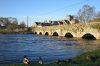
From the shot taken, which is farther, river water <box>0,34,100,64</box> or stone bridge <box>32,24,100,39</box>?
stone bridge <box>32,24,100,39</box>

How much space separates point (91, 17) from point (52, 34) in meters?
38.7

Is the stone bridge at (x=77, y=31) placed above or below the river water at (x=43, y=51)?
above

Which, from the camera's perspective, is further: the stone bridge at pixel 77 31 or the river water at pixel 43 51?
the stone bridge at pixel 77 31

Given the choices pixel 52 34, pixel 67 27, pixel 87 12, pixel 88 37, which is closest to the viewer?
pixel 88 37

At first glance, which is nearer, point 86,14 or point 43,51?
point 43,51

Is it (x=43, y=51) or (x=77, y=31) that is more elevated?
(x=77, y=31)

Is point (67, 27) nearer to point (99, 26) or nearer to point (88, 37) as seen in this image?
point (88, 37)

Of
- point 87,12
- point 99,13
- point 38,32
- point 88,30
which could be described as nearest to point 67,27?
point 88,30

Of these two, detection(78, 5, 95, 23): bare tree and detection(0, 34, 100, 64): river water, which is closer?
detection(0, 34, 100, 64): river water

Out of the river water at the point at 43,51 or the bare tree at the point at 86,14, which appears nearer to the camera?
the river water at the point at 43,51

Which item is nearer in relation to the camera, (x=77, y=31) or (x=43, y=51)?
(x=43, y=51)

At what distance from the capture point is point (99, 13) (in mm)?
157000

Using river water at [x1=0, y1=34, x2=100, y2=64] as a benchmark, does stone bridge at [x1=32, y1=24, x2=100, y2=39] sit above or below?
above

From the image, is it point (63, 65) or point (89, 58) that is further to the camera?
point (89, 58)
